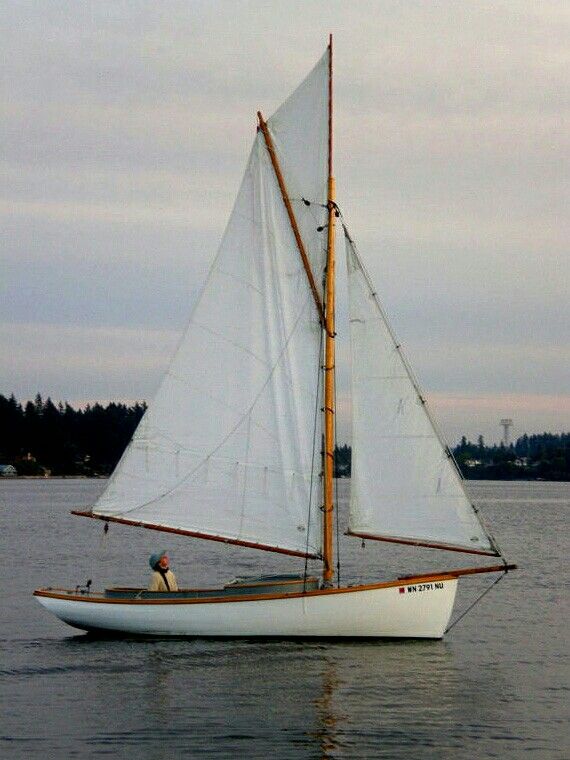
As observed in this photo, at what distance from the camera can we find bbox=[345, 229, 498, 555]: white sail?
36.0 m

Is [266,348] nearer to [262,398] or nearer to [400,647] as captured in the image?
[262,398]

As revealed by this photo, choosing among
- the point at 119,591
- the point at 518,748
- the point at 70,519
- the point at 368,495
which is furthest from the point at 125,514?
the point at 70,519

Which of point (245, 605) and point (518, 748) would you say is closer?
point (518, 748)

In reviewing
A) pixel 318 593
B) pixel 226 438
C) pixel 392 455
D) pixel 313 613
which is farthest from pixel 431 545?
pixel 226 438

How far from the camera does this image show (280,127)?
38.6 metres

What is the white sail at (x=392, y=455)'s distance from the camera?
118 feet

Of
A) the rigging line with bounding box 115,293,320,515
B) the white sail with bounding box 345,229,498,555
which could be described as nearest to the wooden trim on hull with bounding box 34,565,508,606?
the white sail with bounding box 345,229,498,555

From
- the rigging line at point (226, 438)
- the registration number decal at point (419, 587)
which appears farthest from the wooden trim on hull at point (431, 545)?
the rigging line at point (226, 438)

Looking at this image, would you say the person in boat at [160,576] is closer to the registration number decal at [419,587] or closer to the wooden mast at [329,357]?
the wooden mast at [329,357]

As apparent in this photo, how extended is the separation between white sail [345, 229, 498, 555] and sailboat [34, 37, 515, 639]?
0.14ft

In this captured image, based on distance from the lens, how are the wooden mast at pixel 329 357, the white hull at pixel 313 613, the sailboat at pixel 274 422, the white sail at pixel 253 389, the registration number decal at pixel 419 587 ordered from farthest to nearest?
the white sail at pixel 253 389 < the wooden mast at pixel 329 357 < the sailboat at pixel 274 422 < the white hull at pixel 313 613 < the registration number decal at pixel 419 587

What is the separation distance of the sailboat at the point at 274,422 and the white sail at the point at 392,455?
→ 0.04 m

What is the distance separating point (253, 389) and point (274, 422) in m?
1.11

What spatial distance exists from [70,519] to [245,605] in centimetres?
9108
